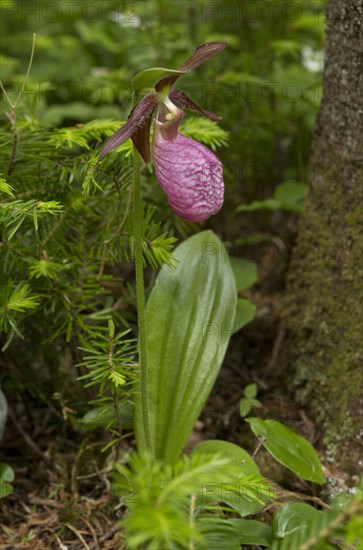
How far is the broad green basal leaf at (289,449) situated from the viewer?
1.27m

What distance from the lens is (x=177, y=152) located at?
1.01 m

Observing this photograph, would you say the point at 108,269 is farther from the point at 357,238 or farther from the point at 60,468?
the point at 357,238

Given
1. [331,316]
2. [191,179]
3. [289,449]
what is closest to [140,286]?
[191,179]

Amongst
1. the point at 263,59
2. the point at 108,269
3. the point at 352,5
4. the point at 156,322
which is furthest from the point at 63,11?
the point at 156,322

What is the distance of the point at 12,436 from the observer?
159cm

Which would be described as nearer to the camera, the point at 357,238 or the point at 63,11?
the point at 357,238

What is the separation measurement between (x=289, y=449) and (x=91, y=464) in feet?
1.56

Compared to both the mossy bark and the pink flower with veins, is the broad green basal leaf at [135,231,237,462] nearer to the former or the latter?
the mossy bark

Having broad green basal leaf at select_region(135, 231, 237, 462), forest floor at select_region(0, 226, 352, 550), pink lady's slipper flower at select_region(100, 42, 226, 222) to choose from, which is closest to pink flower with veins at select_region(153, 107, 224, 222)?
pink lady's slipper flower at select_region(100, 42, 226, 222)

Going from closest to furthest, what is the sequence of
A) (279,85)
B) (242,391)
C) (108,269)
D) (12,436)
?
1. (12,436)
2. (242,391)
3. (108,269)
4. (279,85)

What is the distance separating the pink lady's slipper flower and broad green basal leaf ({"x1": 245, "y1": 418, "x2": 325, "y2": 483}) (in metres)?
0.50

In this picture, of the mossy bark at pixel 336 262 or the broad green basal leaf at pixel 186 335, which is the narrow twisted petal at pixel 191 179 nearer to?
the broad green basal leaf at pixel 186 335

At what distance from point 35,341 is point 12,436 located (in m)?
0.28

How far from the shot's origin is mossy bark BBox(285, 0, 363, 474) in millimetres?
1462
